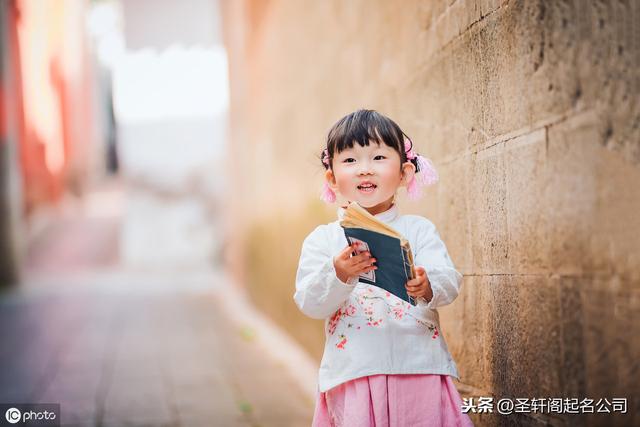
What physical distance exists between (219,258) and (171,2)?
4498mm

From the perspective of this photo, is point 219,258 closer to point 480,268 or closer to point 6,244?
point 6,244

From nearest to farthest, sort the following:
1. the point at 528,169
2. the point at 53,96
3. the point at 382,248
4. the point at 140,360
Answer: the point at 382,248 → the point at 528,169 → the point at 140,360 → the point at 53,96

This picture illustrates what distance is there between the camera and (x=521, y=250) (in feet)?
5.84

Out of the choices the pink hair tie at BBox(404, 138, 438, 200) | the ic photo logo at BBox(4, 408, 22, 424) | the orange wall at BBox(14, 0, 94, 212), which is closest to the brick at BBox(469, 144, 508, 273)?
the pink hair tie at BBox(404, 138, 438, 200)

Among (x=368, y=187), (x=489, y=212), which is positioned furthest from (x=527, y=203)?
(x=368, y=187)

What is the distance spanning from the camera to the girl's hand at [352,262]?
1654 mm

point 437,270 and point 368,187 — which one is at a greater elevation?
point 368,187

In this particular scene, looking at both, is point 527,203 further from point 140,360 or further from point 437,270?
point 140,360

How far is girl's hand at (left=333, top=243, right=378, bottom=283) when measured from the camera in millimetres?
1654

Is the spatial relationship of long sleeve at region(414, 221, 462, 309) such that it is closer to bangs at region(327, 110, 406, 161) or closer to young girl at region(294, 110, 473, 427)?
young girl at region(294, 110, 473, 427)

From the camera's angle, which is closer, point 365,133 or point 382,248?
point 382,248

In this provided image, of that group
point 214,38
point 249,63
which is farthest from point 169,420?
point 214,38

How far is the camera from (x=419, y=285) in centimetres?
165

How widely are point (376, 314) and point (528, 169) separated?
0.49 meters
